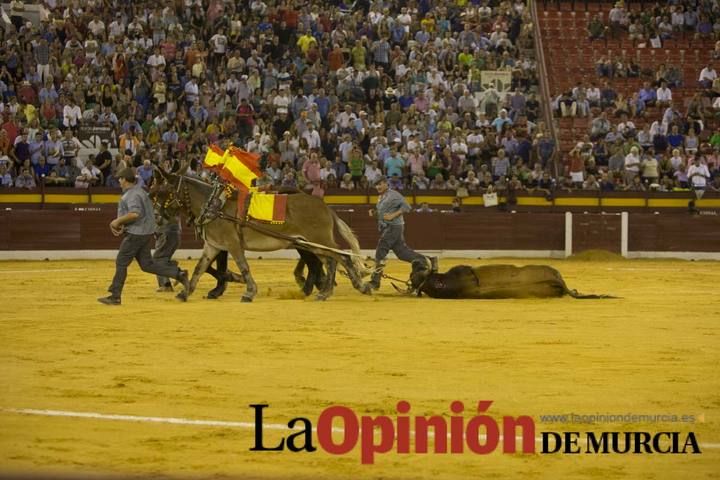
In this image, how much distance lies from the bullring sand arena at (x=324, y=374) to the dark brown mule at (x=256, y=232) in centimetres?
44

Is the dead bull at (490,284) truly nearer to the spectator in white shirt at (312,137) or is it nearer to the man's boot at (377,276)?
the man's boot at (377,276)

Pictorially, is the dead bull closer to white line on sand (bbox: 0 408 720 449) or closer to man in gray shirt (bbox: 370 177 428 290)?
man in gray shirt (bbox: 370 177 428 290)

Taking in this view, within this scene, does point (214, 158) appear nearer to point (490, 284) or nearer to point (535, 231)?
point (490, 284)

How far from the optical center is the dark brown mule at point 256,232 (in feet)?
54.3

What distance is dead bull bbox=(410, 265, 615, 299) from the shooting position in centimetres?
1695

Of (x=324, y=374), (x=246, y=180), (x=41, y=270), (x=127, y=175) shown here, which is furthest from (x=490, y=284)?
(x=41, y=270)

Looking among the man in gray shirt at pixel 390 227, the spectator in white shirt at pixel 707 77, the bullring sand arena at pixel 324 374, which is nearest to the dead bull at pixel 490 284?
the bullring sand arena at pixel 324 374

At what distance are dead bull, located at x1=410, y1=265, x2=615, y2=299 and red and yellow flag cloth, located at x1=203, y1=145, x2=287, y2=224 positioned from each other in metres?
2.02

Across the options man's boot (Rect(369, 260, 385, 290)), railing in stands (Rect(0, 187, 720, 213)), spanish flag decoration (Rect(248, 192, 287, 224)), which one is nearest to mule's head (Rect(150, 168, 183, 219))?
spanish flag decoration (Rect(248, 192, 287, 224))

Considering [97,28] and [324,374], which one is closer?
[324,374]

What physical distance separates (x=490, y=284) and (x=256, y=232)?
308cm

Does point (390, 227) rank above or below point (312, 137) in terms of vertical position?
below

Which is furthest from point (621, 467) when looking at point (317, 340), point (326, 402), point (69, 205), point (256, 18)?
point (256, 18)

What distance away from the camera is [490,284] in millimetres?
16984
